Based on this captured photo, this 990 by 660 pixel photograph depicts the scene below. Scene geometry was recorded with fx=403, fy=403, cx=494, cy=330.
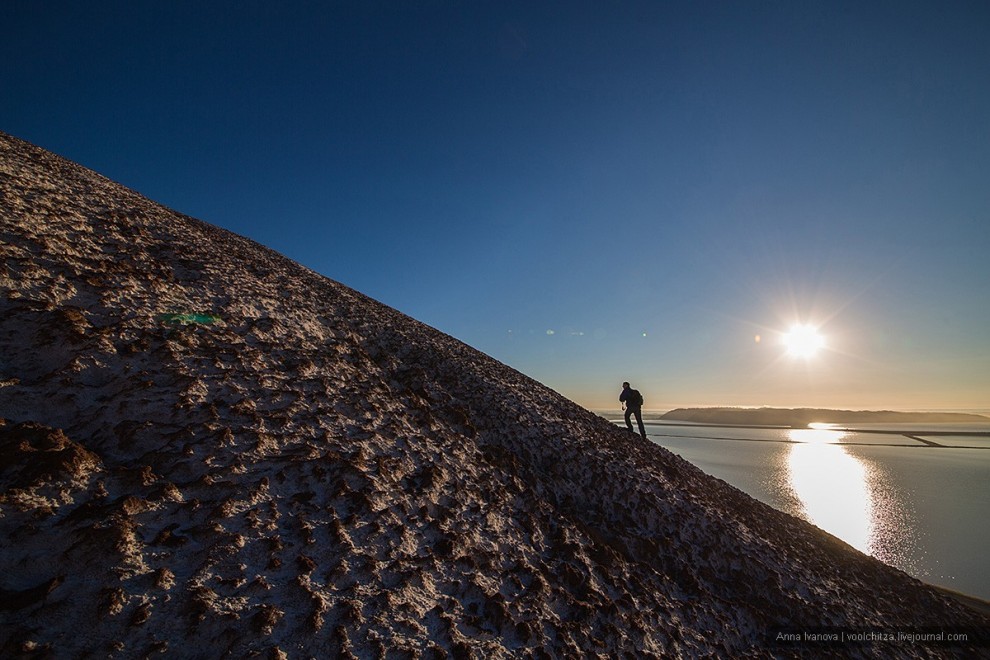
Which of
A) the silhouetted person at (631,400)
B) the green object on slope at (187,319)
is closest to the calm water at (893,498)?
the silhouetted person at (631,400)

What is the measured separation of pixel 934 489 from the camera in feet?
59.0

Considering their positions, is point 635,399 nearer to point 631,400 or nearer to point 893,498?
point 631,400

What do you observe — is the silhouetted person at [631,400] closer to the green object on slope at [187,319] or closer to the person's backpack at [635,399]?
the person's backpack at [635,399]

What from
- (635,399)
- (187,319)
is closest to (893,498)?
(635,399)

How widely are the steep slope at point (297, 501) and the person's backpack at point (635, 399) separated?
21.1 ft

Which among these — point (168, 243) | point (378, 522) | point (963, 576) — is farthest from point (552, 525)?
point (963, 576)

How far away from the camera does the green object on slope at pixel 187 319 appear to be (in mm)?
4062

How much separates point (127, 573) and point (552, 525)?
3.17 metres

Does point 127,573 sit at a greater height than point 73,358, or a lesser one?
lesser

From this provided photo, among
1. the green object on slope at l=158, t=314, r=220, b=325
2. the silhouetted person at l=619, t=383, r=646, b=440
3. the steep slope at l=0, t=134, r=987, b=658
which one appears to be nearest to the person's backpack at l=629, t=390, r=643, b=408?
the silhouetted person at l=619, t=383, r=646, b=440

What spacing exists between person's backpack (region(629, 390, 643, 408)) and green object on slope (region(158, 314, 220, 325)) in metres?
11.3

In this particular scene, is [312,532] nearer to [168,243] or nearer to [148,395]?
[148,395]

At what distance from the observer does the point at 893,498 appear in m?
16.2

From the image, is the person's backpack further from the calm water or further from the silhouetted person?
the calm water
